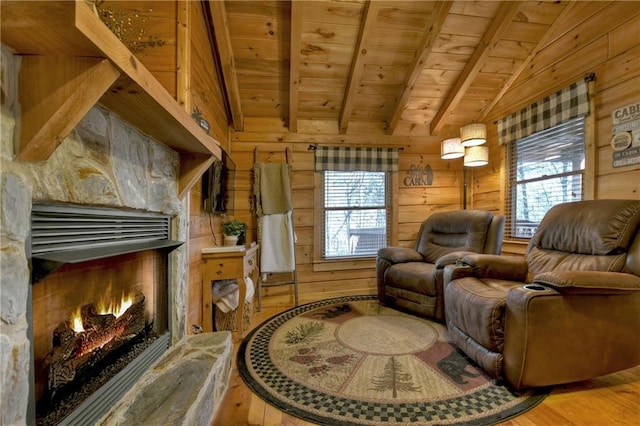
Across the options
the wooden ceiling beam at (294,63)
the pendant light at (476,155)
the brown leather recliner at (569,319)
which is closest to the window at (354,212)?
the wooden ceiling beam at (294,63)

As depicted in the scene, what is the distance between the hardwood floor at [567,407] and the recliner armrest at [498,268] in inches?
29.7

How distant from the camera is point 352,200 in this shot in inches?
147

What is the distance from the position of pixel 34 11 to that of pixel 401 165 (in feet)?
12.1

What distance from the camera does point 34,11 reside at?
0.61 meters

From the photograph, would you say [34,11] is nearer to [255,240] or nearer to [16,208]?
[16,208]

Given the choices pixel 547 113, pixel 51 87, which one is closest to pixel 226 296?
pixel 51 87

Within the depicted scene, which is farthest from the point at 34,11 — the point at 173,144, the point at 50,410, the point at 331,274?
the point at 331,274

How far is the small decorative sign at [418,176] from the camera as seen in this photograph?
3861 mm

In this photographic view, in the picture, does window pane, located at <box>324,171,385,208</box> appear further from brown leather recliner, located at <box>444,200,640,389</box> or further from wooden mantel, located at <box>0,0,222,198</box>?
wooden mantel, located at <box>0,0,222,198</box>

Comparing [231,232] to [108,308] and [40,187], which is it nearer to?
[108,308]

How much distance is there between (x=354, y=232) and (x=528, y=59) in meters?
2.74

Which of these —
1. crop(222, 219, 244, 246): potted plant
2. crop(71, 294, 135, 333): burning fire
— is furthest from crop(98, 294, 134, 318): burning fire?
crop(222, 219, 244, 246): potted plant

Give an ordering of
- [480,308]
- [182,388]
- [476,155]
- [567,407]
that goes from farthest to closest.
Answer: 1. [476,155]
2. [480,308]
3. [567,407]
4. [182,388]

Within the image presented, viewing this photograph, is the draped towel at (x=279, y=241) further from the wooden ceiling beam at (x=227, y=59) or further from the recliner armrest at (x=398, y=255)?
the wooden ceiling beam at (x=227, y=59)
